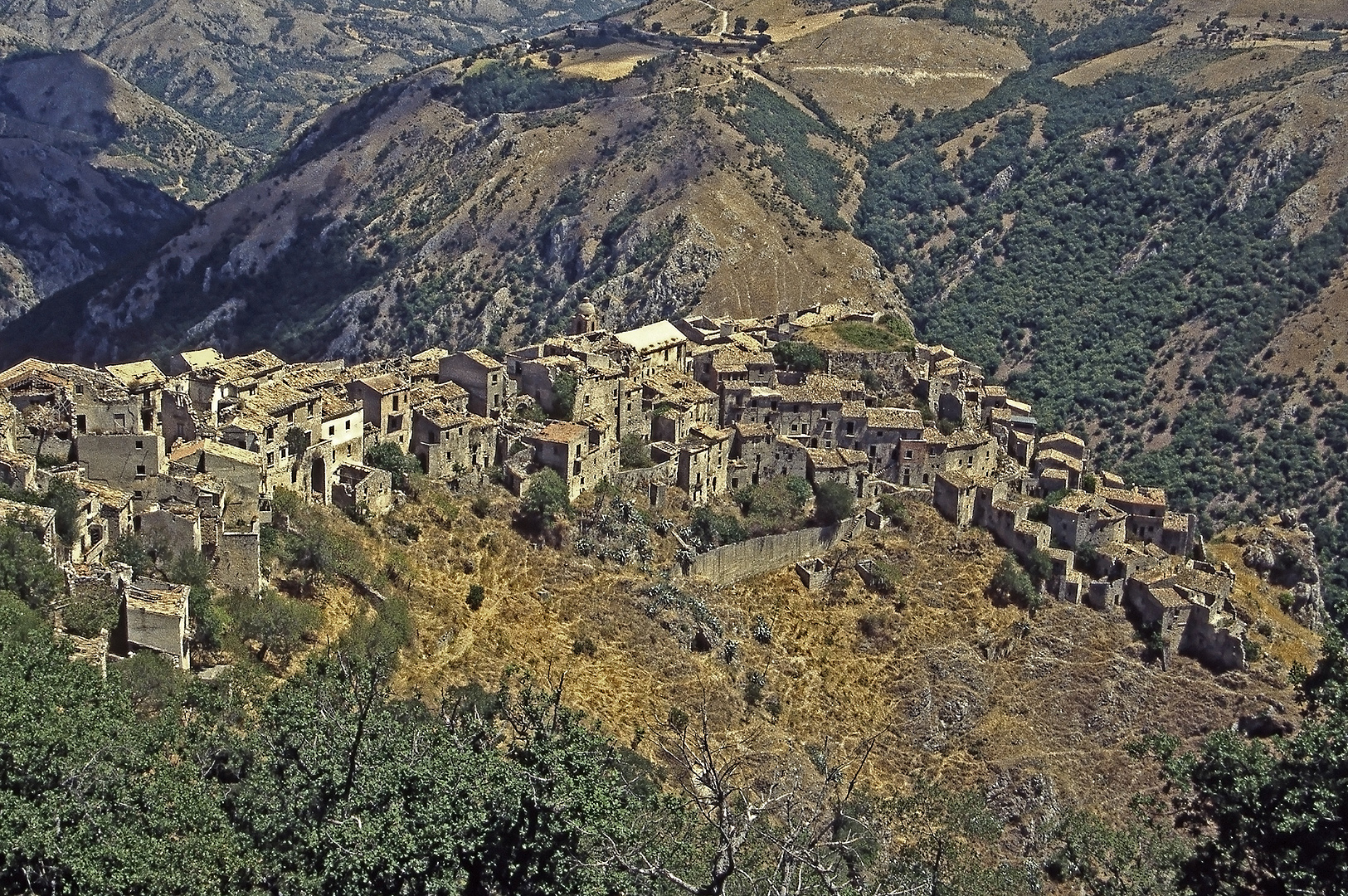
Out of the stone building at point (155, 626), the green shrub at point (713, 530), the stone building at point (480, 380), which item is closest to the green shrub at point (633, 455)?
the green shrub at point (713, 530)

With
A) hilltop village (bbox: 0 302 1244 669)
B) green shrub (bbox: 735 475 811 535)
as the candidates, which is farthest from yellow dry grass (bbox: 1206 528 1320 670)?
green shrub (bbox: 735 475 811 535)

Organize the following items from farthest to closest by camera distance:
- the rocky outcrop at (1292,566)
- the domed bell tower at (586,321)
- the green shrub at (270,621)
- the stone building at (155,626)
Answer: the domed bell tower at (586,321), the rocky outcrop at (1292,566), the green shrub at (270,621), the stone building at (155,626)

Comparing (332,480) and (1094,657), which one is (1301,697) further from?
(332,480)

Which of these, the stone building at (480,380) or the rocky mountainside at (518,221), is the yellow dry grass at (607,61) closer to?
the rocky mountainside at (518,221)

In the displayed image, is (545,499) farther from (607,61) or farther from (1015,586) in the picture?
(607,61)

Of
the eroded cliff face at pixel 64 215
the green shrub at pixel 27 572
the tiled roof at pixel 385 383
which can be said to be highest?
the green shrub at pixel 27 572

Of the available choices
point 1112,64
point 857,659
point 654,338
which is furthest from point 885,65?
point 857,659

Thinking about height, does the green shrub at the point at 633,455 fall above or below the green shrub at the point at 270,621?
below

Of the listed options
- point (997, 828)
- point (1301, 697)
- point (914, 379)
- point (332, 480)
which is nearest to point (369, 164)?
point (914, 379)
